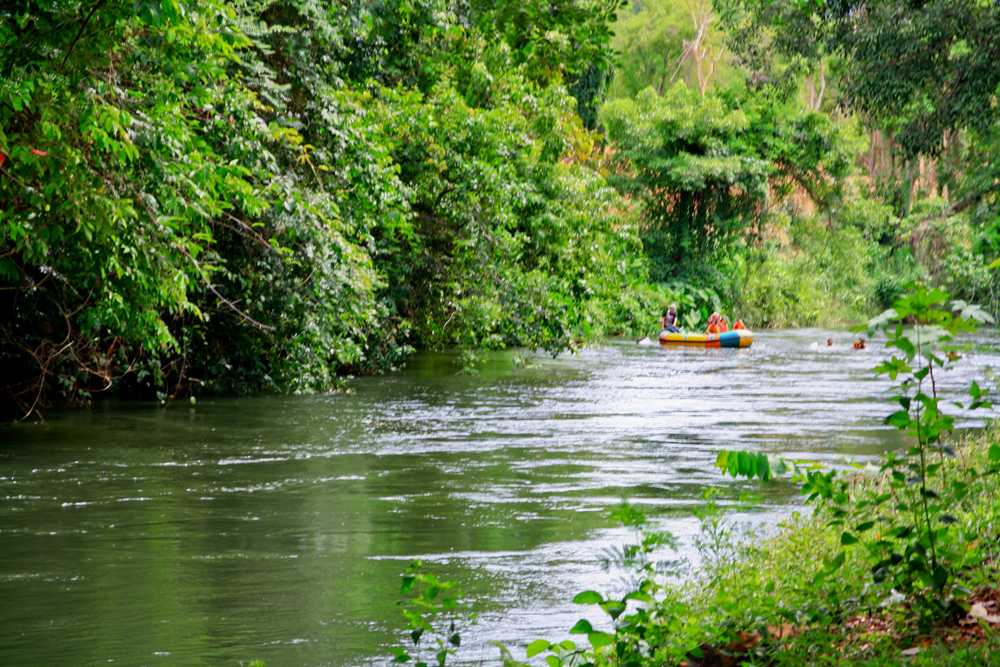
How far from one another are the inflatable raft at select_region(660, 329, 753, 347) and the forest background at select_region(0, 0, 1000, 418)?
3170 mm

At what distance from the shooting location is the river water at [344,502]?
7.64m

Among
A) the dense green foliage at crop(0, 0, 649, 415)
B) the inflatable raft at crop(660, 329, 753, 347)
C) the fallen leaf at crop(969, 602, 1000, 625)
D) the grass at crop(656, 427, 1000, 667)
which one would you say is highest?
the dense green foliage at crop(0, 0, 649, 415)

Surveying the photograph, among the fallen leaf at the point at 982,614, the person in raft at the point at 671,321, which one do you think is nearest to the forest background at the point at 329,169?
the fallen leaf at the point at 982,614

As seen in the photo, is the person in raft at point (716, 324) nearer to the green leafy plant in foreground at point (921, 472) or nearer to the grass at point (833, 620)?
the grass at point (833, 620)

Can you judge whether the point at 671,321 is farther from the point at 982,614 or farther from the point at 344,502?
the point at 982,614

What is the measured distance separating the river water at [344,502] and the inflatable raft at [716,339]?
12962mm

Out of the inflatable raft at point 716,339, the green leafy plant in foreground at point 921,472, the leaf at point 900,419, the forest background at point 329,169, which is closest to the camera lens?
the green leafy plant in foreground at point 921,472

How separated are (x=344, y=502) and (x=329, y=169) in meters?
7.96

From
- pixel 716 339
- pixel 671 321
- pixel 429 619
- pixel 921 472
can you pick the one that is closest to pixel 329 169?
pixel 429 619

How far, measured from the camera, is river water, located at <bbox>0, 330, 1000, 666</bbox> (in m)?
7.64

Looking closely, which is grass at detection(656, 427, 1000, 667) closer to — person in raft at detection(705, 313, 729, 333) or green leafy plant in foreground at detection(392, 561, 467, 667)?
green leafy plant in foreground at detection(392, 561, 467, 667)

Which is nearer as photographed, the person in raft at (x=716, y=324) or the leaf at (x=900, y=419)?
the leaf at (x=900, y=419)

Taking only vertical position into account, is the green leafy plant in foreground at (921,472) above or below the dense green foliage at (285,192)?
below

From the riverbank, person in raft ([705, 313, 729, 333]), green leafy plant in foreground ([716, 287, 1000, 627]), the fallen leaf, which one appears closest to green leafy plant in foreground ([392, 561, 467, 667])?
the riverbank
